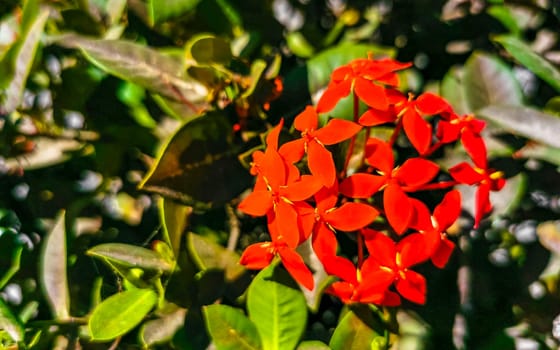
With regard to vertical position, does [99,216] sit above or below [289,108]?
below

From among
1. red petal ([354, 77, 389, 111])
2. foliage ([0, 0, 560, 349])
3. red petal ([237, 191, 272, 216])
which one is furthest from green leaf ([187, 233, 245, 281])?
red petal ([354, 77, 389, 111])

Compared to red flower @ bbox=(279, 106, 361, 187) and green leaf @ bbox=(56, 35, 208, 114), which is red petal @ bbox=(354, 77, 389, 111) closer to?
red flower @ bbox=(279, 106, 361, 187)

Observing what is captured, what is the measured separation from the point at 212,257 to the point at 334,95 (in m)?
0.20

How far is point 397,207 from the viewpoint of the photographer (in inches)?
21.7

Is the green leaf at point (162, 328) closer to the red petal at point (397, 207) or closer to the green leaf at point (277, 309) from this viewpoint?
the green leaf at point (277, 309)

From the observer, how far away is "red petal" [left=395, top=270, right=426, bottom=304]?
56 cm

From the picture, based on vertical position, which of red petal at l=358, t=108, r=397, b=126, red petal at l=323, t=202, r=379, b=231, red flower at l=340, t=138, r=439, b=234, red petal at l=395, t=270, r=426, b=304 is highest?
red petal at l=358, t=108, r=397, b=126

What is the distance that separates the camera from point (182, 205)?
2.10 ft

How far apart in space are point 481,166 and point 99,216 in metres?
0.46

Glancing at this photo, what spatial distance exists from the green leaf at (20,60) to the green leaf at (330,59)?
29 cm

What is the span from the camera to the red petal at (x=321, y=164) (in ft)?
1.76

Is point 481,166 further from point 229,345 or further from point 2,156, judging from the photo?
point 2,156

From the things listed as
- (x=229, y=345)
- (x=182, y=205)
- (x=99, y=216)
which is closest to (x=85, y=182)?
(x=99, y=216)

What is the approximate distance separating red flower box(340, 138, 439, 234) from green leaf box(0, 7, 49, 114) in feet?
1.15
